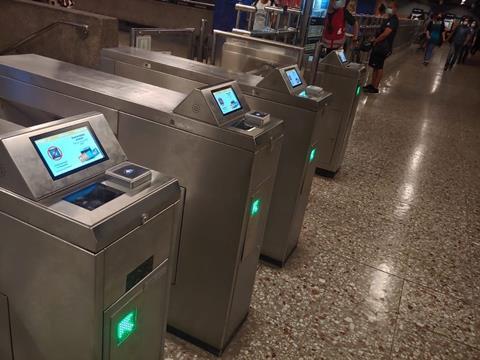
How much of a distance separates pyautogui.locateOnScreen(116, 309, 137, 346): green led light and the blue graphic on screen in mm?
799

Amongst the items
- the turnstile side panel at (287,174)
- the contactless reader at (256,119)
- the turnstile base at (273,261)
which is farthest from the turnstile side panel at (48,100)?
the turnstile base at (273,261)

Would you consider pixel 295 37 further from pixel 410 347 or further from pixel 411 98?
pixel 411 98

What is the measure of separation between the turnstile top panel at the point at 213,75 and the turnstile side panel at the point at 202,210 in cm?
81

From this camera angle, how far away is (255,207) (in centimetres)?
182

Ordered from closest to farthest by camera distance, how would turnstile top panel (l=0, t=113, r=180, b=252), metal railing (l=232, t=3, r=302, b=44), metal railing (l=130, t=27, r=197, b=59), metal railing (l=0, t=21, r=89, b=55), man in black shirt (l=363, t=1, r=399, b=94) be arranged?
1. turnstile top panel (l=0, t=113, r=180, b=252)
2. metal railing (l=0, t=21, r=89, b=55)
3. metal railing (l=130, t=27, r=197, b=59)
4. metal railing (l=232, t=3, r=302, b=44)
5. man in black shirt (l=363, t=1, r=399, b=94)

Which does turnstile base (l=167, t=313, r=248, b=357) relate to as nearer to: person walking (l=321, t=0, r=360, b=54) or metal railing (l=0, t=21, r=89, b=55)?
metal railing (l=0, t=21, r=89, b=55)

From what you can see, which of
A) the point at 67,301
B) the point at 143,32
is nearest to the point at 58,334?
the point at 67,301

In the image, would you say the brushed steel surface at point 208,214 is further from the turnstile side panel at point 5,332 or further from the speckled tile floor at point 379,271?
the turnstile side panel at point 5,332

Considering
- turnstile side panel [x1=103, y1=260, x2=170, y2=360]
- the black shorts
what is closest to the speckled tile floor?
turnstile side panel [x1=103, y1=260, x2=170, y2=360]

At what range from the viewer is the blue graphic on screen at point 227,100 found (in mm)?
1675

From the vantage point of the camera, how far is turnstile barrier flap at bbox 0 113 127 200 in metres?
1.03

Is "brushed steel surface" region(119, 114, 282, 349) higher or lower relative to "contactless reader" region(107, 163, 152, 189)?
lower

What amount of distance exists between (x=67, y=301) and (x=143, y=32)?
2.43m

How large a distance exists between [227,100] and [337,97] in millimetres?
2409
